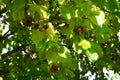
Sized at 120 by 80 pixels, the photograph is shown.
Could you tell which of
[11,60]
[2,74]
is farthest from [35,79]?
[11,60]

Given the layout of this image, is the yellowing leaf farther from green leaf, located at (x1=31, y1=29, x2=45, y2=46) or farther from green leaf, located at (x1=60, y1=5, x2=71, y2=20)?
green leaf, located at (x1=31, y1=29, x2=45, y2=46)

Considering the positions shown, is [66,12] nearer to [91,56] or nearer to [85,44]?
[85,44]

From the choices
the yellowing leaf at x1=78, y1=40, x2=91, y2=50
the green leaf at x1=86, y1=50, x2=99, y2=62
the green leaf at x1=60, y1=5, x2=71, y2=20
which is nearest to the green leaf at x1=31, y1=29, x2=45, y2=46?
the green leaf at x1=60, y1=5, x2=71, y2=20

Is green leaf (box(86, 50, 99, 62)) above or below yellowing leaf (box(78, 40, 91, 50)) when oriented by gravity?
below

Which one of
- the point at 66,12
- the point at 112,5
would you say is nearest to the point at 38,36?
the point at 66,12

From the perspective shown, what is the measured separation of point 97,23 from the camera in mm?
3266

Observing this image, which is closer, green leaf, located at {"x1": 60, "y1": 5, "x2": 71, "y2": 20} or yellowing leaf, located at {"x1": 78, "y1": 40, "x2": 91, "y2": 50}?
yellowing leaf, located at {"x1": 78, "y1": 40, "x2": 91, "y2": 50}

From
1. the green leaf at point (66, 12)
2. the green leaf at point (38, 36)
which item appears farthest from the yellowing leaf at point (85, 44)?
the green leaf at point (38, 36)

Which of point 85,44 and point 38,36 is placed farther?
point 38,36

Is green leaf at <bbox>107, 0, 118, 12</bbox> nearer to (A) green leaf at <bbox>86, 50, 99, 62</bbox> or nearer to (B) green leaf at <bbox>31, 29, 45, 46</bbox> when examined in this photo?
(A) green leaf at <bbox>86, 50, 99, 62</bbox>

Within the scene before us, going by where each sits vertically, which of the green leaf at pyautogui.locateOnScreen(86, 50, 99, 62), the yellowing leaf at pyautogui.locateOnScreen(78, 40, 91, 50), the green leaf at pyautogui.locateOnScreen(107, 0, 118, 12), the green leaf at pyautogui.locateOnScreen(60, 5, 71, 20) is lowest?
the green leaf at pyautogui.locateOnScreen(86, 50, 99, 62)

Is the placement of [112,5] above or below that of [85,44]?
above

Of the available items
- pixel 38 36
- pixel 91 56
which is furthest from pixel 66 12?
pixel 91 56

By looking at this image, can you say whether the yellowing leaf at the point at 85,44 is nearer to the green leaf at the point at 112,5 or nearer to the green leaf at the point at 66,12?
the green leaf at the point at 66,12
